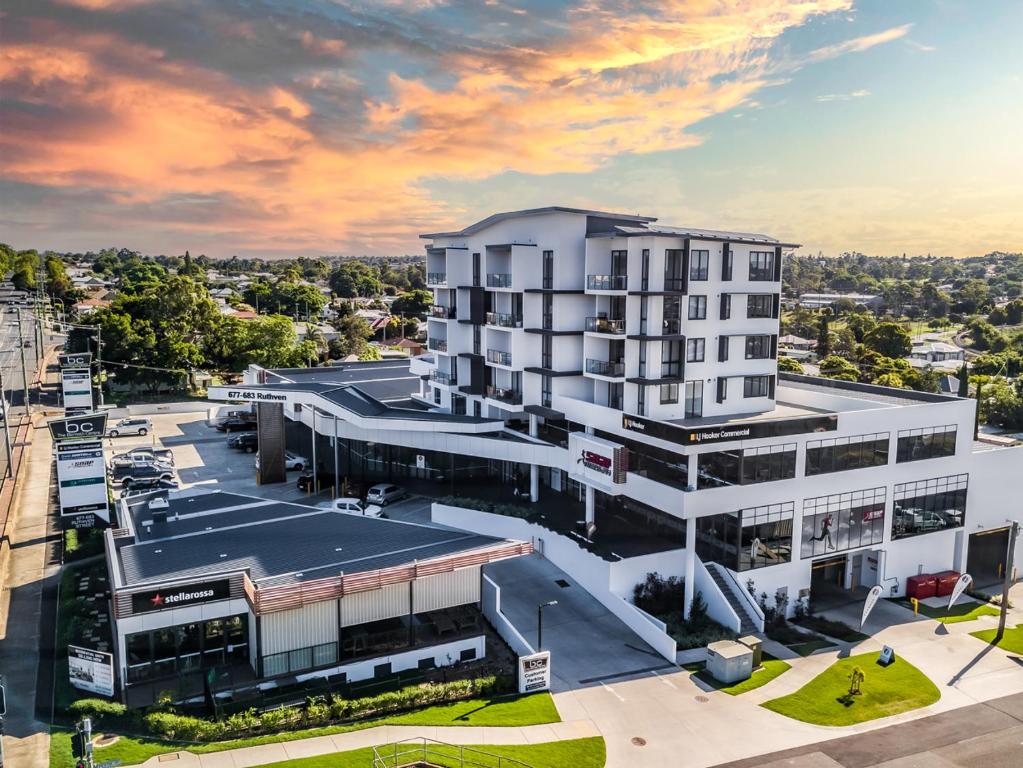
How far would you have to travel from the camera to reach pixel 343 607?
1160 inches

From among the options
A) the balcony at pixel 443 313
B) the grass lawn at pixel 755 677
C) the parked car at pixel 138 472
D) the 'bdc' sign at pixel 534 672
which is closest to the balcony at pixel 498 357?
the balcony at pixel 443 313

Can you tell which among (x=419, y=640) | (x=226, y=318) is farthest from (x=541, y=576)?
(x=226, y=318)

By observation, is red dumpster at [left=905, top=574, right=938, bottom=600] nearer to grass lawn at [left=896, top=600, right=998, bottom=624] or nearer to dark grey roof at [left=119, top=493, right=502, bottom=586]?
grass lawn at [left=896, top=600, right=998, bottom=624]

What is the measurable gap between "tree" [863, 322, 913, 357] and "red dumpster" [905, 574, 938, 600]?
81.2 meters

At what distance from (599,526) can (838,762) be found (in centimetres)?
1815

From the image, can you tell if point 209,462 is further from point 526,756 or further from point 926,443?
point 926,443

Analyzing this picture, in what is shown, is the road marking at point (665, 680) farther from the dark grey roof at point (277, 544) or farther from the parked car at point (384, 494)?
the parked car at point (384, 494)

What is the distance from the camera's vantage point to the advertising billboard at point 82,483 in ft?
142

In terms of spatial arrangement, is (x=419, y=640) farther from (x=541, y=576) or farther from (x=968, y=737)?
(x=968, y=737)

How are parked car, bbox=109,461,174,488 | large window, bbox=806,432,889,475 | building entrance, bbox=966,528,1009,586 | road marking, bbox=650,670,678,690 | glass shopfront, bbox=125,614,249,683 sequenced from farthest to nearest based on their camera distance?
parked car, bbox=109,461,174,488 < building entrance, bbox=966,528,1009,586 < large window, bbox=806,432,889,475 < road marking, bbox=650,670,678,690 < glass shopfront, bbox=125,614,249,683

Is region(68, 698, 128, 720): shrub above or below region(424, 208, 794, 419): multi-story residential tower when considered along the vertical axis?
below

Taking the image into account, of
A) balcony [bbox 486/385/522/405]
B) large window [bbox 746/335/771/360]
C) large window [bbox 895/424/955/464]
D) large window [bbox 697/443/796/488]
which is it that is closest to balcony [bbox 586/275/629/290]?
large window [bbox 746/335/771/360]

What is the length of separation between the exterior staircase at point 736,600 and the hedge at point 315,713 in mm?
13345

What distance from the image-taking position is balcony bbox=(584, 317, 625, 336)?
44.4m
